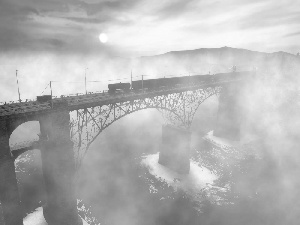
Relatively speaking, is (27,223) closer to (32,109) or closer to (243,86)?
(32,109)

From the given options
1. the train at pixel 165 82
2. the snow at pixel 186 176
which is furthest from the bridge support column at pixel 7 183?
the snow at pixel 186 176

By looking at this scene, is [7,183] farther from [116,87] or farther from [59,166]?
[116,87]

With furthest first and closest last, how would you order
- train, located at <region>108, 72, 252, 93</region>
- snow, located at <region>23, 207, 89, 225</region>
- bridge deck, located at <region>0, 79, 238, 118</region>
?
train, located at <region>108, 72, 252, 93</region>
snow, located at <region>23, 207, 89, 225</region>
bridge deck, located at <region>0, 79, 238, 118</region>

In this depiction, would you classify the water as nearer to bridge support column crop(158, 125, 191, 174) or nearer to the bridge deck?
bridge support column crop(158, 125, 191, 174)

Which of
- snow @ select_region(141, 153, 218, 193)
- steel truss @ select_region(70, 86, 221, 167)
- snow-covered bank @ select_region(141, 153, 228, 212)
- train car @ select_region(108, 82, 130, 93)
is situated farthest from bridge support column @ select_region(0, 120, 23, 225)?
snow @ select_region(141, 153, 218, 193)

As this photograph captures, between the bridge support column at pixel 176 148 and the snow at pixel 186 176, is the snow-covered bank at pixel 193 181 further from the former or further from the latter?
the bridge support column at pixel 176 148

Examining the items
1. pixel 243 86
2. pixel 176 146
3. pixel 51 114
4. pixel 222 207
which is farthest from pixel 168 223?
pixel 243 86
